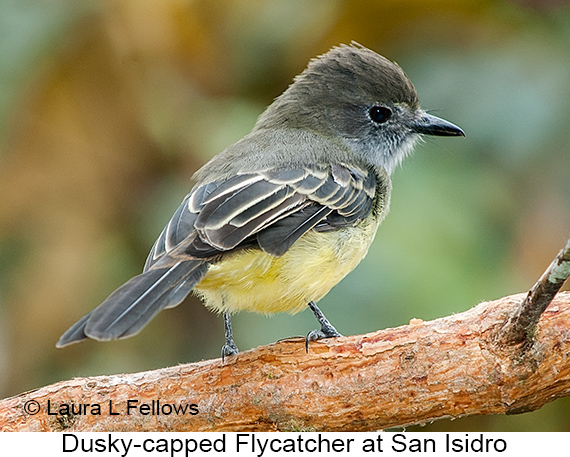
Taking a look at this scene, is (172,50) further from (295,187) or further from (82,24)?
(295,187)

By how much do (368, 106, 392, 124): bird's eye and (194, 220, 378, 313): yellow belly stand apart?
40.2 inches

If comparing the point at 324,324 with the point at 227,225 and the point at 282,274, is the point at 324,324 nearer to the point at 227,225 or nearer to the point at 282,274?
the point at 282,274

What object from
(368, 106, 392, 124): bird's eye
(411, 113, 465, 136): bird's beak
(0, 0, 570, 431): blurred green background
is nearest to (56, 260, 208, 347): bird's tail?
(0, 0, 570, 431): blurred green background

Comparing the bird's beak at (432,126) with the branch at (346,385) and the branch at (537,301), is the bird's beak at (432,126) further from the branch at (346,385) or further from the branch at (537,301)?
the branch at (537,301)

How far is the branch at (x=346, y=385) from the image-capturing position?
11.3 ft

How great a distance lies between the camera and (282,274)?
12.9 feet

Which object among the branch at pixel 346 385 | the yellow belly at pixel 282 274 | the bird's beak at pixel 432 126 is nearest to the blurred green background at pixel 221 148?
the bird's beak at pixel 432 126

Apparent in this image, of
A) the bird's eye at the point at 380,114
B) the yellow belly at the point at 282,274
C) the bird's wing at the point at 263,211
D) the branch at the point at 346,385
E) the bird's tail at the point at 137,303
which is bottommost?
the branch at the point at 346,385

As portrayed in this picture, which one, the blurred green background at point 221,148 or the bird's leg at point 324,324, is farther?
the blurred green background at point 221,148

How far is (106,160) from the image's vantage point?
558 centimetres

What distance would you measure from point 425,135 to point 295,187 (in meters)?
1.35

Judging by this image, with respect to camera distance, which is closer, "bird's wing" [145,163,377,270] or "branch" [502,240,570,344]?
"branch" [502,240,570,344]

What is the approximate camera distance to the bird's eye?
5012 millimetres

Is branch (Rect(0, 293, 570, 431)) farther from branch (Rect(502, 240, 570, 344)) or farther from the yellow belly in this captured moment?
the yellow belly
